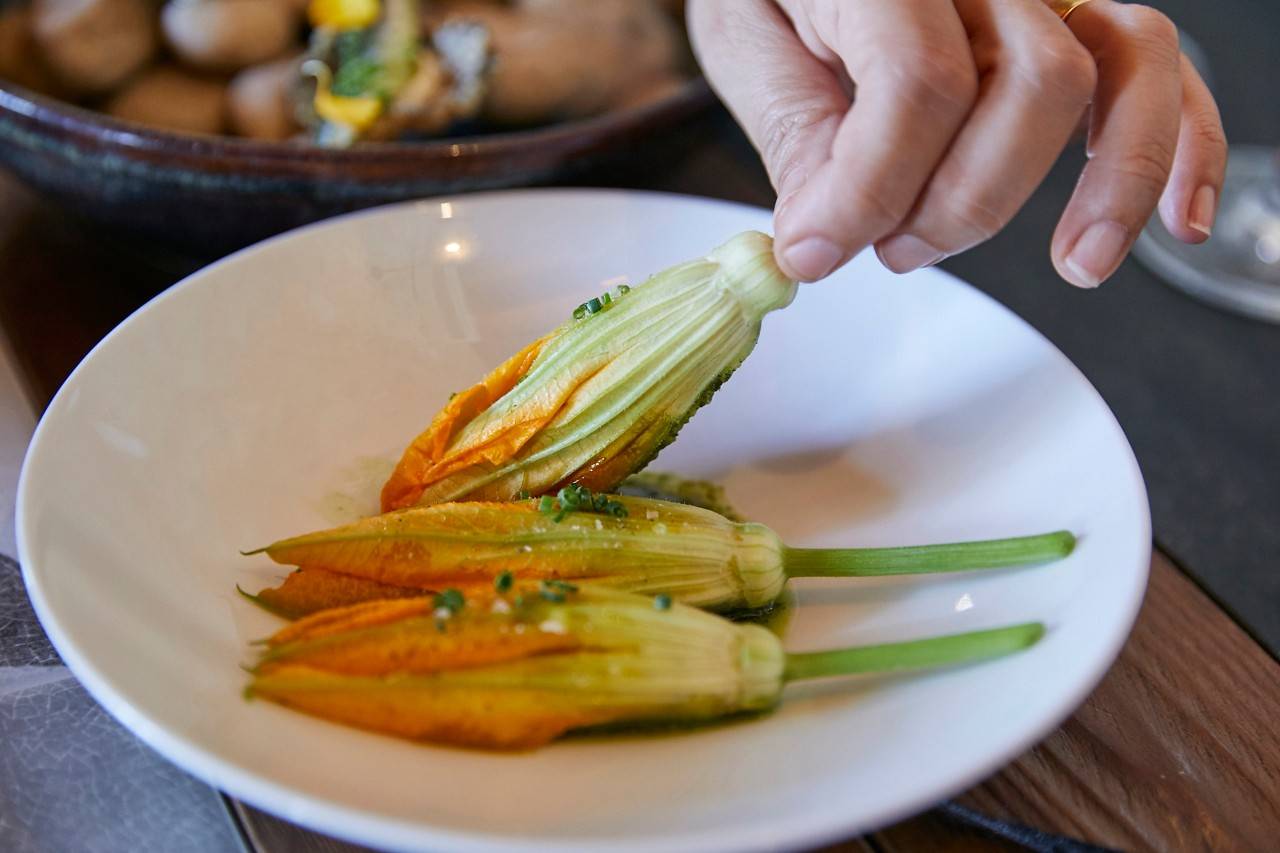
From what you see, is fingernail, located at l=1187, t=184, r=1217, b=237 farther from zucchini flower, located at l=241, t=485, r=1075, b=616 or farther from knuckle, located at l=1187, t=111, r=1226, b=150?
zucchini flower, located at l=241, t=485, r=1075, b=616

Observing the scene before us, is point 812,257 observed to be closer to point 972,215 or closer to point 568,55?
point 972,215

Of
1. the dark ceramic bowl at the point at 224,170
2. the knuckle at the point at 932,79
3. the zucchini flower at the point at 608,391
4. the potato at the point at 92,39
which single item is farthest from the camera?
the potato at the point at 92,39

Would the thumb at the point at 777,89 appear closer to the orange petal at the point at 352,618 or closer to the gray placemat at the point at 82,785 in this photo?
the orange petal at the point at 352,618

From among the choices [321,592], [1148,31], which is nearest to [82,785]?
[321,592]

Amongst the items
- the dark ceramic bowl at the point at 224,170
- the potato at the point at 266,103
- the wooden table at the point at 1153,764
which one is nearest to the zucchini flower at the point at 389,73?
the potato at the point at 266,103

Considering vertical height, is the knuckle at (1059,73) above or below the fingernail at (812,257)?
above

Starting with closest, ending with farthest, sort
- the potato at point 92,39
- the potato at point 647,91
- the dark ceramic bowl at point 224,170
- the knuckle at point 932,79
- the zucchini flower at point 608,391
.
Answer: the knuckle at point 932,79
the zucchini flower at point 608,391
the dark ceramic bowl at point 224,170
the potato at point 92,39
the potato at point 647,91

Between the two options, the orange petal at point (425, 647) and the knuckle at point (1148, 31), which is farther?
the knuckle at point (1148, 31)

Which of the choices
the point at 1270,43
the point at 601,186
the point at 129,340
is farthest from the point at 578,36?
→ the point at 1270,43
